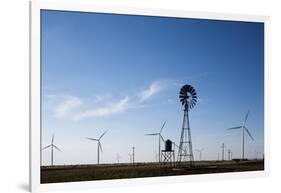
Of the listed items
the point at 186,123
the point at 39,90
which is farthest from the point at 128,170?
the point at 39,90

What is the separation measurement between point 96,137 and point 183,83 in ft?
2.23

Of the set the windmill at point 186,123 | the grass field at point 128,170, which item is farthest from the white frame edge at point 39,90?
the windmill at point 186,123

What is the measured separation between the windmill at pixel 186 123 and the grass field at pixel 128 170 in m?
0.10

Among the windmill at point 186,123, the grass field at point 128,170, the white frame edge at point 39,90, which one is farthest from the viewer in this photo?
the windmill at point 186,123

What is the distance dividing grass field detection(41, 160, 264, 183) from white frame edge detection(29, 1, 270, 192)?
29 mm

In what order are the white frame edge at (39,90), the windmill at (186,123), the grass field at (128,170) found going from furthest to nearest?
the windmill at (186,123), the grass field at (128,170), the white frame edge at (39,90)

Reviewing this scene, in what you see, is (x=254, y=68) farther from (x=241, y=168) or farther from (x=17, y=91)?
(x=17, y=91)

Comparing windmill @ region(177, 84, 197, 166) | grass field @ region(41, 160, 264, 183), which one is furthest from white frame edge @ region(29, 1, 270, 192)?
windmill @ region(177, 84, 197, 166)

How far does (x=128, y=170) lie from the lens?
350cm

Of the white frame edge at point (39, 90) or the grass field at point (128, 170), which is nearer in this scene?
the white frame edge at point (39, 90)

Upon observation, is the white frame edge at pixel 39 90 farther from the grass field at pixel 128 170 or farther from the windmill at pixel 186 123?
the windmill at pixel 186 123

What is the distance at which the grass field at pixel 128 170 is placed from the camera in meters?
3.33

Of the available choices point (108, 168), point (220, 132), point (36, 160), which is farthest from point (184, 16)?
point (36, 160)
